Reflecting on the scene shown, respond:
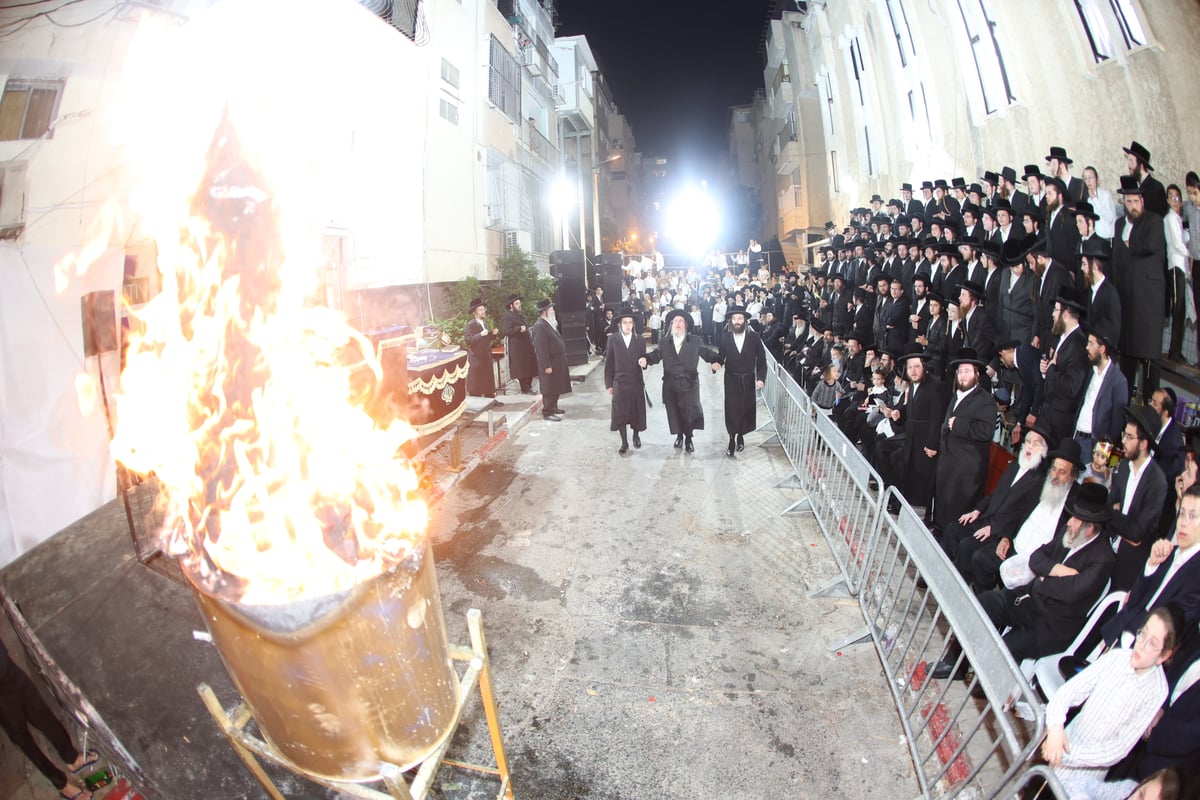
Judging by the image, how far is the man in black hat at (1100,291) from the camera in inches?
215

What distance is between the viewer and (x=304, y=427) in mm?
2824

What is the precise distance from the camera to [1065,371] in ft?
17.5

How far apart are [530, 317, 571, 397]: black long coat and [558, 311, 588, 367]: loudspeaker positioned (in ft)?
16.1

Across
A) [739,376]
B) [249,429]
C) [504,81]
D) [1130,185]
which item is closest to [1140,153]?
[1130,185]

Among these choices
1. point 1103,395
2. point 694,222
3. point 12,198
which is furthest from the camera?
point 694,222

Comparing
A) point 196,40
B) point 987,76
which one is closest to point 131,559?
point 196,40

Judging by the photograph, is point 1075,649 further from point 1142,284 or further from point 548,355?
point 548,355

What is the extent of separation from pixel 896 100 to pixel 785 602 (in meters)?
14.4

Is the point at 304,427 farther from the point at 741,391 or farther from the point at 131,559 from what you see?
the point at 741,391

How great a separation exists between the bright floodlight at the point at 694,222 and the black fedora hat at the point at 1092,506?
50215 millimetres

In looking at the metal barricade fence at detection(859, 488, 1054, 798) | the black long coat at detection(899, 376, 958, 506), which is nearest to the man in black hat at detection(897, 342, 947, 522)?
the black long coat at detection(899, 376, 958, 506)

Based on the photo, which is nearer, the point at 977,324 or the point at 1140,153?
the point at 1140,153

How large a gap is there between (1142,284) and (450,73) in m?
12.7

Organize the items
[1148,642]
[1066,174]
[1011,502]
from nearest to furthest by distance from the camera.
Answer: [1148,642] < [1011,502] < [1066,174]
